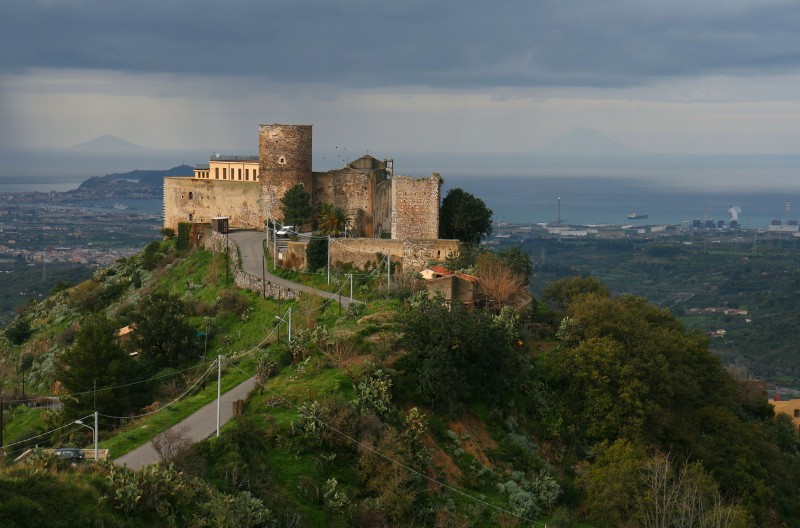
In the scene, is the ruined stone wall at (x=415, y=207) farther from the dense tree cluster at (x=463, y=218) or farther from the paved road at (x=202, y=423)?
the paved road at (x=202, y=423)

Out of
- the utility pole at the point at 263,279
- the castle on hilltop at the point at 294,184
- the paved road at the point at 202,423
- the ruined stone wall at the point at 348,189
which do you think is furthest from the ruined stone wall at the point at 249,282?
the ruined stone wall at the point at 348,189

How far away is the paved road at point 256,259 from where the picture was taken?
1347 inches

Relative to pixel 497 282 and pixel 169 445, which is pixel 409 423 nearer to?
pixel 169 445

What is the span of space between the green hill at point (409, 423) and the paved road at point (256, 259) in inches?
47.9

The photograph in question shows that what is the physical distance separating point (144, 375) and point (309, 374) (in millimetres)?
5696

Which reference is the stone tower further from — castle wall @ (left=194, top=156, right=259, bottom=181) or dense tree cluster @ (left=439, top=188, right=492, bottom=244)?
dense tree cluster @ (left=439, top=188, right=492, bottom=244)

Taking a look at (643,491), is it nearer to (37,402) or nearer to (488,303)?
(488,303)

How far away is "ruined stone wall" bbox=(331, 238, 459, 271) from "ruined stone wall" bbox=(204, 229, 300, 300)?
8.39 feet

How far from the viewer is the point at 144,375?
28312 mm

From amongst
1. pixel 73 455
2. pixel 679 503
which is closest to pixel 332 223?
pixel 679 503

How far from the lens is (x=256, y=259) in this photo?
39.0m

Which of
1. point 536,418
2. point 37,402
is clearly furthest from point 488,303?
point 37,402

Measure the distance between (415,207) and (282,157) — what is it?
8326mm

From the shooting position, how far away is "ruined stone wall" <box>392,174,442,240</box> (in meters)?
36.3
